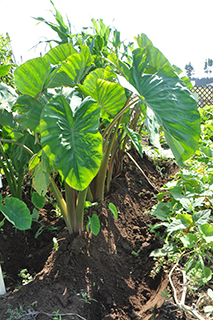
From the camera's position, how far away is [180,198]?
1.58 m

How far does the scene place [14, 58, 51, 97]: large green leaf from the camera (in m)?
1.14

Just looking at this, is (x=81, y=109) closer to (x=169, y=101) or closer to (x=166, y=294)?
(x=169, y=101)

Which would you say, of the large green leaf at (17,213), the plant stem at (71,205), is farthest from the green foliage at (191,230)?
the large green leaf at (17,213)

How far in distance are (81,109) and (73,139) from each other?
0.13 metres

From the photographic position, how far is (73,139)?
1.07 metres

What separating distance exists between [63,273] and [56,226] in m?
0.45

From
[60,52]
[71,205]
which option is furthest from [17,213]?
[60,52]

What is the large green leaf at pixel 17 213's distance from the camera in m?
1.20

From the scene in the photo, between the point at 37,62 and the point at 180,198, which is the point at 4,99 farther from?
the point at 180,198

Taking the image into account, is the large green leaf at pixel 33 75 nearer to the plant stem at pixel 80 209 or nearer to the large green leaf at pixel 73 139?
the large green leaf at pixel 73 139

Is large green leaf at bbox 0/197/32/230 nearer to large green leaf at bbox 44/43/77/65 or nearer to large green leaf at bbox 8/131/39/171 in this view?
large green leaf at bbox 8/131/39/171

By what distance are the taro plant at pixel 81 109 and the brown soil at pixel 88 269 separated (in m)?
0.18

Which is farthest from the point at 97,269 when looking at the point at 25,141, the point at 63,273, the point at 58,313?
the point at 25,141

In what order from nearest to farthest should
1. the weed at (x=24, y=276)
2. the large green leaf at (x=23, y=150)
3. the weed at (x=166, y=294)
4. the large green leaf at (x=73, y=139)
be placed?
the large green leaf at (x=73, y=139), the weed at (x=166, y=294), the weed at (x=24, y=276), the large green leaf at (x=23, y=150)
